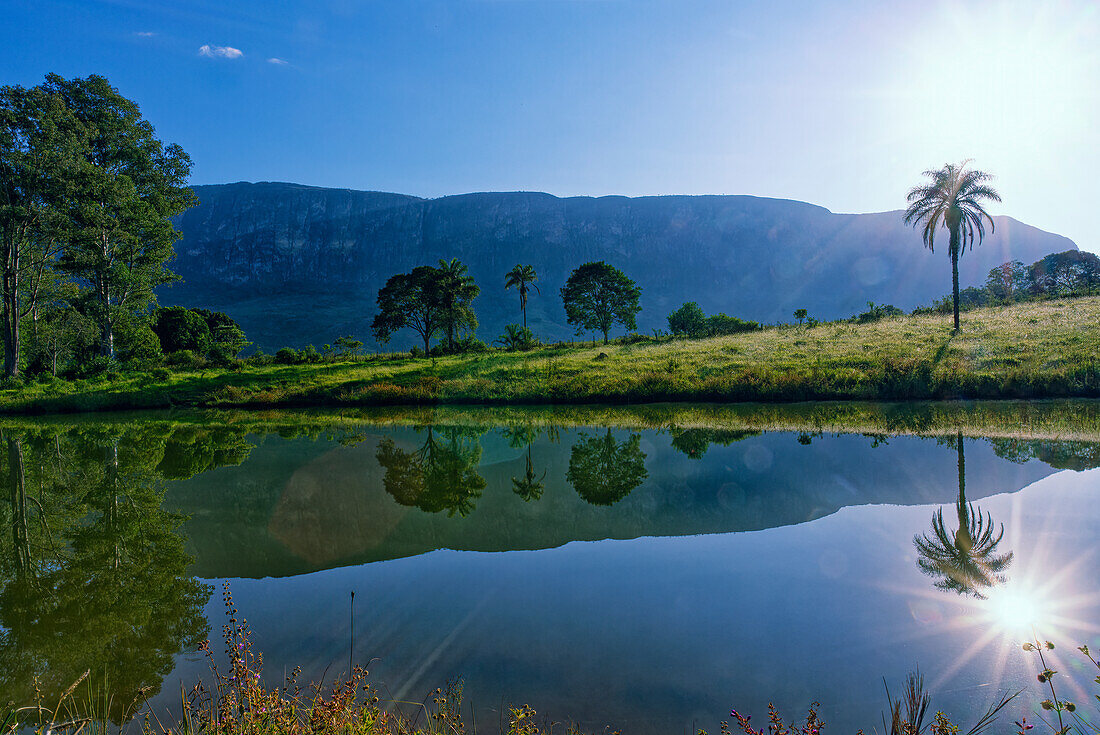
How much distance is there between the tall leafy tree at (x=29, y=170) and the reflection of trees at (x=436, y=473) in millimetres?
28277

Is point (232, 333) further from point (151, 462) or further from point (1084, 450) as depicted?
point (1084, 450)

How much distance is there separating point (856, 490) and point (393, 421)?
18389 mm

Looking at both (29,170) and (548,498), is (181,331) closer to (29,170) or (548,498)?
(29,170)

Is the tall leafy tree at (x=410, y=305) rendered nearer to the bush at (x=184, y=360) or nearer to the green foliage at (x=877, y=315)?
the bush at (x=184, y=360)

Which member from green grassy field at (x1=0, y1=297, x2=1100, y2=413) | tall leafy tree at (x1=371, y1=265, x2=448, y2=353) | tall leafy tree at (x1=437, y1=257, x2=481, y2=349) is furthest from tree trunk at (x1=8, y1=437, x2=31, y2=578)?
tall leafy tree at (x1=371, y1=265, x2=448, y2=353)

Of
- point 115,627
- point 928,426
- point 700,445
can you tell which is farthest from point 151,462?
point 928,426

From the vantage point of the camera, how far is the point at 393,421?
23.3 meters

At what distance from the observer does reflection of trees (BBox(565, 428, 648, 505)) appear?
9969mm

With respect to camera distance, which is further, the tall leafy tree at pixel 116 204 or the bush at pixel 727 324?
the bush at pixel 727 324

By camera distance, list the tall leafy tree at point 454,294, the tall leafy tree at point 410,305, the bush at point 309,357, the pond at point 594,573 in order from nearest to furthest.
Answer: the pond at point 594,573, the bush at point 309,357, the tall leafy tree at point 454,294, the tall leafy tree at point 410,305

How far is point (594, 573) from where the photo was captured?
20.5 ft

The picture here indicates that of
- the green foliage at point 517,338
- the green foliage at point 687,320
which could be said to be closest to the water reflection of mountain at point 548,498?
the green foliage at point 517,338

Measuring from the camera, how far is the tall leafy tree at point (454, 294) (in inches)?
2274

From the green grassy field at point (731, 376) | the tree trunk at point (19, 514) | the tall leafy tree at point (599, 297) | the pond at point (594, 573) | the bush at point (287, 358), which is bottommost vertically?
the tree trunk at point (19, 514)
